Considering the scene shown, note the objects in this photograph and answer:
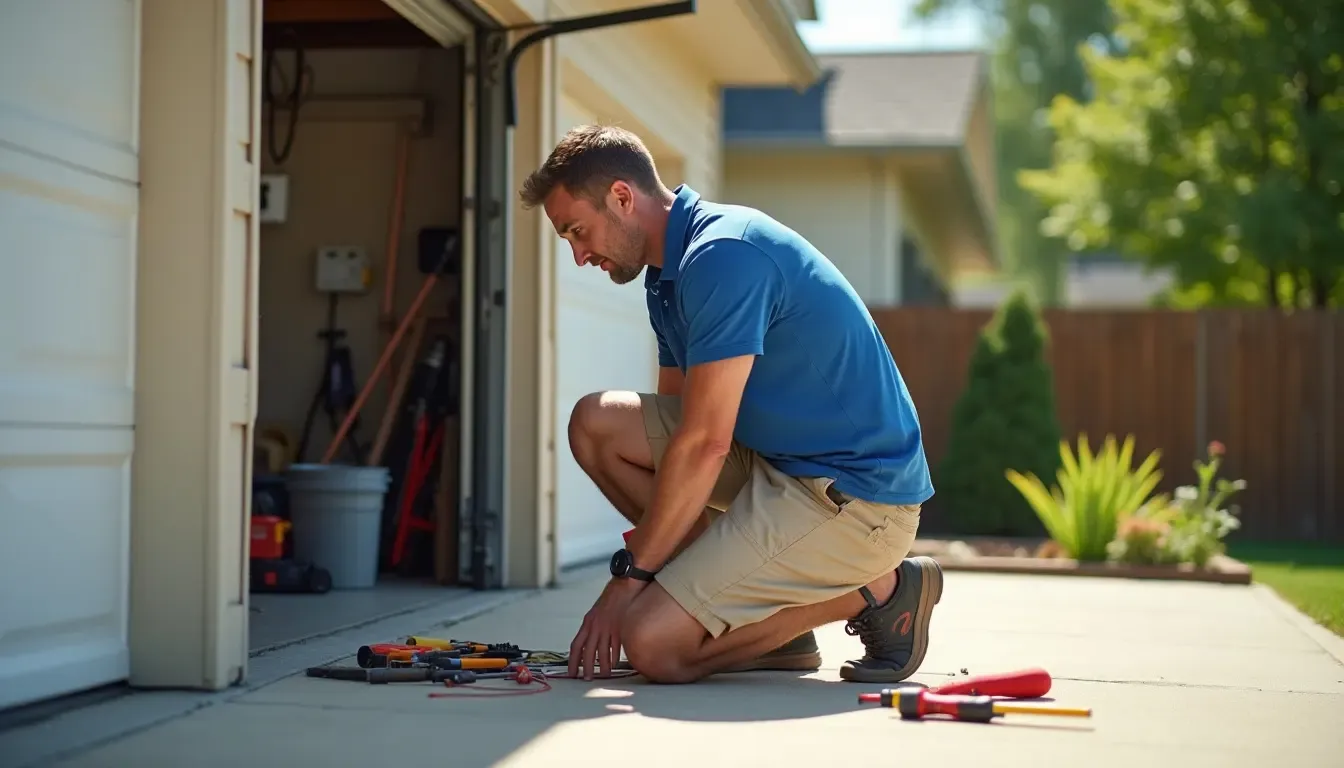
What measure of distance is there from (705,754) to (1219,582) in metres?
5.51

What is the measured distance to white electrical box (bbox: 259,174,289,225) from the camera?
730cm

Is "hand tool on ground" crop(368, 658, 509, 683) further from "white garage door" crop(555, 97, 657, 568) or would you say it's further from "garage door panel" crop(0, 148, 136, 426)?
"white garage door" crop(555, 97, 657, 568)

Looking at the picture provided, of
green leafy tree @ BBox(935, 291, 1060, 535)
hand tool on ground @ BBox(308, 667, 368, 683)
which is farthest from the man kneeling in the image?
green leafy tree @ BBox(935, 291, 1060, 535)

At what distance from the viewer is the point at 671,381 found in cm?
444

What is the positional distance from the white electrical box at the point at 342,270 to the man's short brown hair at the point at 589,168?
3617 mm

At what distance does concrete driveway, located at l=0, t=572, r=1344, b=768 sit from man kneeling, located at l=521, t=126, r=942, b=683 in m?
0.15

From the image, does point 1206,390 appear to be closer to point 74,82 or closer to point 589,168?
point 589,168

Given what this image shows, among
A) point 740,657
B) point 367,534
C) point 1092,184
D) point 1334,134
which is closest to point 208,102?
point 740,657

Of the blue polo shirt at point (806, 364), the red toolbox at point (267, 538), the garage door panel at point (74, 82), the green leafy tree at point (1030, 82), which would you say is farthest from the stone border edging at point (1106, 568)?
the green leafy tree at point (1030, 82)

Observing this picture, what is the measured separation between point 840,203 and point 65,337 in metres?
11.8

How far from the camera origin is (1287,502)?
11609mm

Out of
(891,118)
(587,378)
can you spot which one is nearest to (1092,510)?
(587,378)

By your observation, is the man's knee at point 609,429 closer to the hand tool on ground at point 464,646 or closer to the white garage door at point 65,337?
the hand tool on ground at point 464,646

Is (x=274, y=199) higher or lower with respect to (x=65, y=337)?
higher
